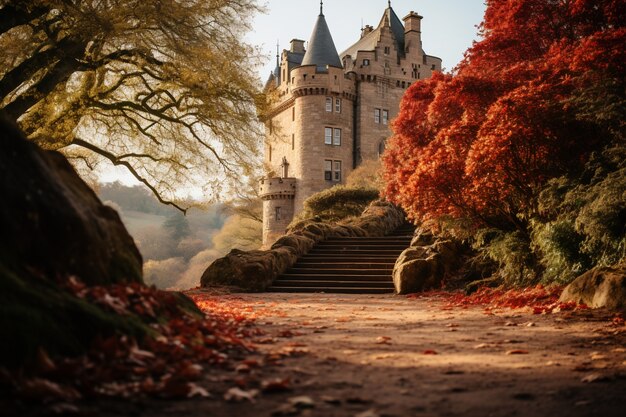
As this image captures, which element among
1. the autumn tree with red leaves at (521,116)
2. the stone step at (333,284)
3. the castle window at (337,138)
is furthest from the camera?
the castle window at (337,138)

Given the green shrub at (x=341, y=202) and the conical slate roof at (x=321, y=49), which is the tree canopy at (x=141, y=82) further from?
the conical slate roof at (x=321, y=49)

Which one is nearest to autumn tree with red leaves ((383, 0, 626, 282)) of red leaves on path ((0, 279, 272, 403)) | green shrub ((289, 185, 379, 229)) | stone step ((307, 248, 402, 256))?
stone step ((307, 248, 402, 256))

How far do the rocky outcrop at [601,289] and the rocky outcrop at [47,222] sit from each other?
19.0 ft

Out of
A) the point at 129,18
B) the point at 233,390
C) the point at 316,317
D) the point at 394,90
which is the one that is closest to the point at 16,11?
the point at 129,18

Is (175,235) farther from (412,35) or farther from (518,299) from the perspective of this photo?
(518,299)

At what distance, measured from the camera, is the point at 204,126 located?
45.4 feet

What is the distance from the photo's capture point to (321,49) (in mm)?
49344

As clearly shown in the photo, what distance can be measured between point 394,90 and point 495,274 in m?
42.5

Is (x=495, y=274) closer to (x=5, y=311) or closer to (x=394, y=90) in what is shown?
(x=5, y=311)

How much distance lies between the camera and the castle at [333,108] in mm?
48156

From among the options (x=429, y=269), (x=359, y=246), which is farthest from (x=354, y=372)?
(x=359, y=246)

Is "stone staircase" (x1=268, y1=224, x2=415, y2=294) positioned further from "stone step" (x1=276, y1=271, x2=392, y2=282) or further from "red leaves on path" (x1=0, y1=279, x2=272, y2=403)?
"red leaves on path" (x1=0, y1=279, x2=272, y2=403)

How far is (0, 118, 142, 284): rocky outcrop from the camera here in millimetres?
3404

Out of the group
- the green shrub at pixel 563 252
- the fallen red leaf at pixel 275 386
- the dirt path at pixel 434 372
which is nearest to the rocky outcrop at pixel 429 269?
the green shrub at pixel 563 252
